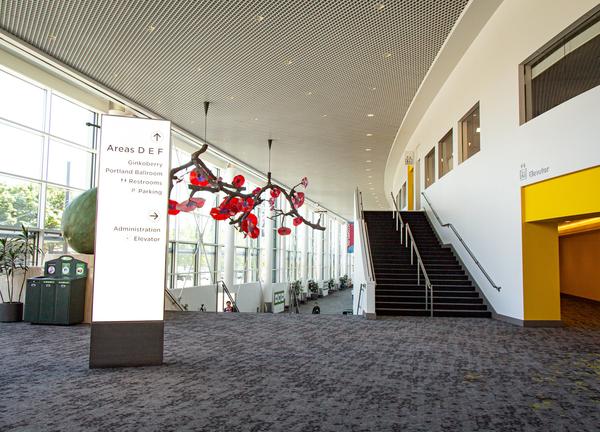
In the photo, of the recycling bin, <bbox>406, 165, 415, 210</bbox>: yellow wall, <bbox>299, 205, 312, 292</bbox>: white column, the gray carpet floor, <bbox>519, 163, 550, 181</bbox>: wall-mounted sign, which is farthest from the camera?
<bbox>299, 205, 312, 292</bbox>: white column

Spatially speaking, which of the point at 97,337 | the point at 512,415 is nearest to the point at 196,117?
the point at 97,337

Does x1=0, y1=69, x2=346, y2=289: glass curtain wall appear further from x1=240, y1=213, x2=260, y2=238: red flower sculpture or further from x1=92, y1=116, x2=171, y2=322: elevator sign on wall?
x1=92, y1=116, x2=171, y2=322: elevator sign on wall

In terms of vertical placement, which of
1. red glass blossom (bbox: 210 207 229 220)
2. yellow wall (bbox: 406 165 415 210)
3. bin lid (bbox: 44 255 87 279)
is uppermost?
yellow wall (bbox: 406 165 415 210)

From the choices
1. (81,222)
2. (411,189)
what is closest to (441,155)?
(411,189)

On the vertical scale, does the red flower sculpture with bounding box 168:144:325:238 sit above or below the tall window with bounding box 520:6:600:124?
below

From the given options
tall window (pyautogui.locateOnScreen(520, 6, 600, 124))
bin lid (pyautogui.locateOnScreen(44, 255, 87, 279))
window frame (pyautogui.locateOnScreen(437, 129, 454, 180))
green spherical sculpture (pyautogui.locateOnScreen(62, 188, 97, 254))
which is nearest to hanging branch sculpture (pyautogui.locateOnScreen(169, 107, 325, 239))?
green spherical sculpture (pyautogui.locateOnScreen(62, 188, 97, 254))

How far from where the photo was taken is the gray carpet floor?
3.45 m

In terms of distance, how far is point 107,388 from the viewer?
4.27 m

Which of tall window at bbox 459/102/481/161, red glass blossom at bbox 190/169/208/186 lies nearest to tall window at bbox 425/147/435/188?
tall window at bbox 459/102/481/161

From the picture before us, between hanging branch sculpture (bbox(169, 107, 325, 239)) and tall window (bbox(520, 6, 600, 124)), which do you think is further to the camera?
hanging branch sculpture (bbox(169, 107, 325, 239))

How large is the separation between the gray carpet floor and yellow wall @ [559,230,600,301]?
9709mm

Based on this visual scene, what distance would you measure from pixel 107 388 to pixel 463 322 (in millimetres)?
6823

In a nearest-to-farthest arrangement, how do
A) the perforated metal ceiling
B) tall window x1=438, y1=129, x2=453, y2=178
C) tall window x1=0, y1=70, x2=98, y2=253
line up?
the perforated metal ceiling, tall window x1=0, y1=70, x2=98, y2=253, tall window x1=438, y1=129, x2=453, y2=178

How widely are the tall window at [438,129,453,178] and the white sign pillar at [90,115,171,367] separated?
32.6 ft
